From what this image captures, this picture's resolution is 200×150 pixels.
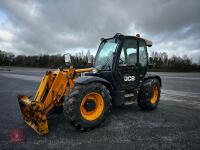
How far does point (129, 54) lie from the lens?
649 cm

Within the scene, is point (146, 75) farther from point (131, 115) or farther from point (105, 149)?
point (105, 149)

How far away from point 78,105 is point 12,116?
282 cm

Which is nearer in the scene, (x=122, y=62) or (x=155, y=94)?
(x=122, y=62)

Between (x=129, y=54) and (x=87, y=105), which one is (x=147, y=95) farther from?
(x=87, y=105)

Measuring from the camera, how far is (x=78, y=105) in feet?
15.4

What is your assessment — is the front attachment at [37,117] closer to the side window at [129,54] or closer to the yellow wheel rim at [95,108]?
the yellow wheel rim at [95,108]

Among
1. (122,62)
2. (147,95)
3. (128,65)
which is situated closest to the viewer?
(122,62)

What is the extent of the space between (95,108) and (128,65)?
1.92 m

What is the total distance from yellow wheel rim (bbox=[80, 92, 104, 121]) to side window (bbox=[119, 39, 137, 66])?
4.79 ft

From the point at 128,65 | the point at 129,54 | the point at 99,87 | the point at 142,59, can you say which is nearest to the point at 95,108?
the point at 99,87

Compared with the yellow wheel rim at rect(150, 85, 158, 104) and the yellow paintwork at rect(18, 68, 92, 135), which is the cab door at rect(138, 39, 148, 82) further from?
the yellow paintwork at rect(18, 68, 92, 135)

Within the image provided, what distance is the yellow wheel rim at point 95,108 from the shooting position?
4996 millimetres

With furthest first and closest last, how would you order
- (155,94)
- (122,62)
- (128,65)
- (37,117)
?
(155,94)
(128,65)
(122,62)
(37,117)

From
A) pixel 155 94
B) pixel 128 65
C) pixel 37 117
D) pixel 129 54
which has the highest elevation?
pixel 129 54
